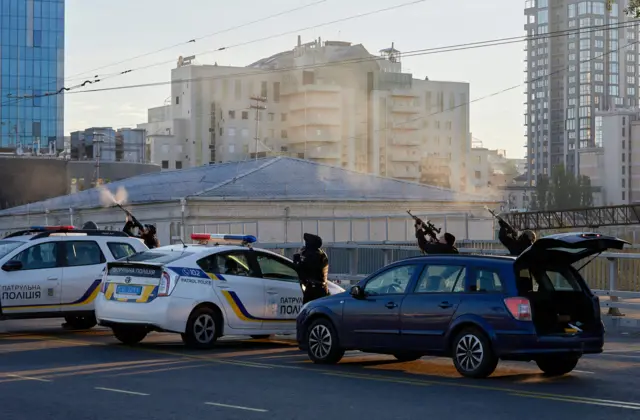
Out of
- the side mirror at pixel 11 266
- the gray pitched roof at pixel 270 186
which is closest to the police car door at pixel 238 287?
the side mirror at pixel 11 266

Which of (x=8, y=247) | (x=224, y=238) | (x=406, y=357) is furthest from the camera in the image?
(x=8, y=247)

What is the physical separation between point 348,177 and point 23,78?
336ft

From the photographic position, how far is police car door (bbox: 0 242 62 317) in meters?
20.1

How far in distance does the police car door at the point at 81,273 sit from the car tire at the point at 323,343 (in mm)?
5897

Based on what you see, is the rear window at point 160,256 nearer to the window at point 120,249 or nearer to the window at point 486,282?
the window at point 120,249

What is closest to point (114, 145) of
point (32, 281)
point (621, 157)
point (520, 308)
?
point (621, 157)

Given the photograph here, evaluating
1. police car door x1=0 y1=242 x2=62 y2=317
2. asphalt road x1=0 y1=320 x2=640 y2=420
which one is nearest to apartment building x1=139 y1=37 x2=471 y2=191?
police car door x1=0 y1=242 x2=62 y2=317

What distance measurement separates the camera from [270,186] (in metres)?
57.4

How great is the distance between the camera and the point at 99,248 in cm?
2125

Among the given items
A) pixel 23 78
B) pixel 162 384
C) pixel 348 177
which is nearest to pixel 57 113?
pixel 23 78

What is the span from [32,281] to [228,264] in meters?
3.92

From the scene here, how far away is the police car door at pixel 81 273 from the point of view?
67.6 feet

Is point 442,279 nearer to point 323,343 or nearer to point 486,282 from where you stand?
point 486,282

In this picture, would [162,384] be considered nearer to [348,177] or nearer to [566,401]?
[566,401]
